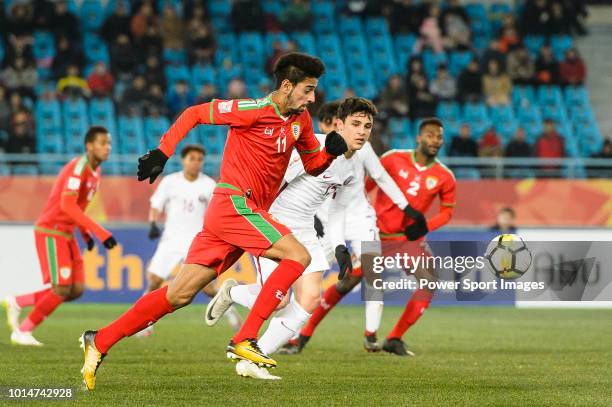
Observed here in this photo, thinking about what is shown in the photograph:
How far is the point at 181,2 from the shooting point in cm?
2541

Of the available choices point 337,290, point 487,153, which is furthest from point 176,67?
point 337,290

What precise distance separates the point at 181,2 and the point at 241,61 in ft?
6.81

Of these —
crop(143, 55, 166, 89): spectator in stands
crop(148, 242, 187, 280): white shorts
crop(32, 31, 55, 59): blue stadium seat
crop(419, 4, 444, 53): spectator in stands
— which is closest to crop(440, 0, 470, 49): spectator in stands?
crop(419, 4, 444, 53): spectator in stands

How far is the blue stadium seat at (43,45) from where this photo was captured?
948 inches

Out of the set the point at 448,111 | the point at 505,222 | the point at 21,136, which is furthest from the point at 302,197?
the point at 448,111

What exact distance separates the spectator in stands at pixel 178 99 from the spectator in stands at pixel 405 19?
5645 mm

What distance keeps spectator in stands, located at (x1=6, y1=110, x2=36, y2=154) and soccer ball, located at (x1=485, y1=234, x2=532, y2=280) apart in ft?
41.6

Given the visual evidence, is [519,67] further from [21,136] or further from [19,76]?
[21,136]

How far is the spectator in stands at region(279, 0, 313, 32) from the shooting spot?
25156 mm

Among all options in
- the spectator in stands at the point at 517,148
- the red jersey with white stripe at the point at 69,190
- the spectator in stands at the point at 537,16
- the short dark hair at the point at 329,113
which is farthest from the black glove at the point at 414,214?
the spectator in stands at the point at 537,16

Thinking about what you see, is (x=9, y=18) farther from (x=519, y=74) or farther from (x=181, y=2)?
(x=519, y=74)

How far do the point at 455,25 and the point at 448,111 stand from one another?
10.4 ft

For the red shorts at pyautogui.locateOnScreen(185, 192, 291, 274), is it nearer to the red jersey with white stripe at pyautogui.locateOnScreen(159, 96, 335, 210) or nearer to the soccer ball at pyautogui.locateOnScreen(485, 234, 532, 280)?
the red jersey with white stripe at pyautogui.locateOnScreen(159, 96, 335, 210)

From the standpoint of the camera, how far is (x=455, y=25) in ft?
84.5
